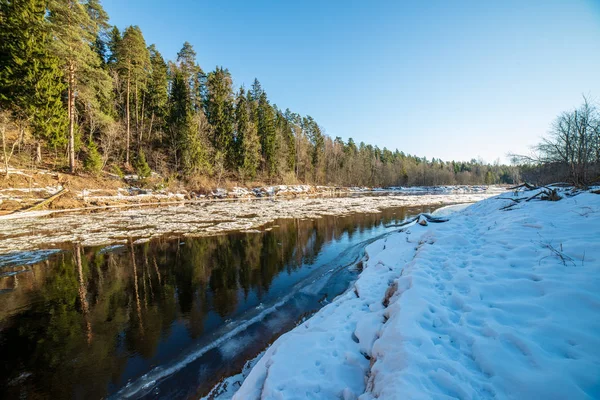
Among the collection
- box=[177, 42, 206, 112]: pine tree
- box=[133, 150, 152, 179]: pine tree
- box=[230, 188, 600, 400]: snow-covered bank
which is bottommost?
box=[230, 188, 600, 400]: snow-covered bank

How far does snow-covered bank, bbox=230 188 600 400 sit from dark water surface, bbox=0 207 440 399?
144 centimetres

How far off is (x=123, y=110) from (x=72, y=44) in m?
14.0

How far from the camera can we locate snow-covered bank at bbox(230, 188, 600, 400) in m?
2.08

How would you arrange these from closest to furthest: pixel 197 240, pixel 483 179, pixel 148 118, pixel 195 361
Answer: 1. pixel 195 361
2. pixel 197 240
3. pixel 148 118
4. pixel 483 179

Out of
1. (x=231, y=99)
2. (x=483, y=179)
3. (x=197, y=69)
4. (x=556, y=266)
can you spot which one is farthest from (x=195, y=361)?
(x=483, y=179)

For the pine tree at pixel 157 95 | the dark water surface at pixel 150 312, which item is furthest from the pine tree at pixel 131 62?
the dark water surface at pixel 150 312

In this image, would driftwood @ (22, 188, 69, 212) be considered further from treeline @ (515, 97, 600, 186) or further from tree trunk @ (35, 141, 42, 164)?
treeline @ (515, 97, 600, 186)

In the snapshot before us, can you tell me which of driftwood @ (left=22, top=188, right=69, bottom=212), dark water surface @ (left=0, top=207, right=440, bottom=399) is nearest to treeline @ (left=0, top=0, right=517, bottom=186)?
driftwood @ (left=22, top=188, right=69, bottom=212)

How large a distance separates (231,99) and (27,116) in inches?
1204

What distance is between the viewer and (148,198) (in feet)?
90.4

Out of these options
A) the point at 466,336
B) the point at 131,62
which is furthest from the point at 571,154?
the point at 131,62

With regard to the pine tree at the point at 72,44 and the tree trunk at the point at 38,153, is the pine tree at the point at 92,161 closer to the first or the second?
the pine tree at the point at 72,44

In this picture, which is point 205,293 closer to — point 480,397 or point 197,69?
point 480,397

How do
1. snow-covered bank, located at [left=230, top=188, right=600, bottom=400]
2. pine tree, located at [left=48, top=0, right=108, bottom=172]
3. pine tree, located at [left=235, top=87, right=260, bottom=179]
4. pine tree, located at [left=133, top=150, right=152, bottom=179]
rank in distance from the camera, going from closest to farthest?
snow-covered bank, located at [left=230, top=188, right=600, bottom=400] → pine tree, located at [left=48, top=0, right=108, bottom=172] → pine tree, located at [left=133, top=150, right=152, bottom=179] → pine tree, located at [left=235, top=87, right=260, bottom=179]
